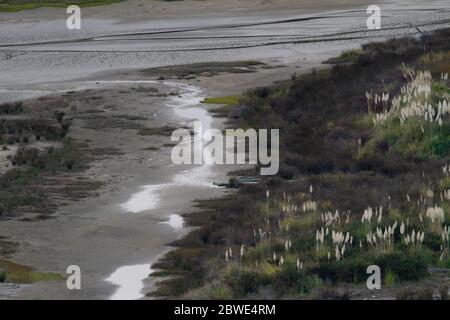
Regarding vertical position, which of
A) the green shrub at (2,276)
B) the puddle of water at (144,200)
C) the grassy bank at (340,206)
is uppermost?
the grassy bank at (340,206)

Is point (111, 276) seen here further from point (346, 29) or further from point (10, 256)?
point (346, 29)

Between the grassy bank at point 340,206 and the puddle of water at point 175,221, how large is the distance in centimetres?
24

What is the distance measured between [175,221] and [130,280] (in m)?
3.98

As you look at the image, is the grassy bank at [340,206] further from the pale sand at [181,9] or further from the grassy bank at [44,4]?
the grassy bank at [44,4]

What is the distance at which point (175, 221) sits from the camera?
19750 mm

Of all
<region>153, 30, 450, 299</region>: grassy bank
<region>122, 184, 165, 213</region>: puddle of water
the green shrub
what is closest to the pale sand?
<region>153, 30, 450, 299</region>: grassy bank

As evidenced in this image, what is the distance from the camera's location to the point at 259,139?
28109 mm

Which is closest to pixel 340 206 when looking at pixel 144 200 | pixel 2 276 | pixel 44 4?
pixel 2 276

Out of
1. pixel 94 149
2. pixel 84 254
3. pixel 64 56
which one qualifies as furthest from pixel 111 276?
pixel 64 56

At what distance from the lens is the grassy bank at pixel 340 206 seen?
1375cm

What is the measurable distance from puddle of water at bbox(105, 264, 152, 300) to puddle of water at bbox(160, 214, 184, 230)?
8.50ft

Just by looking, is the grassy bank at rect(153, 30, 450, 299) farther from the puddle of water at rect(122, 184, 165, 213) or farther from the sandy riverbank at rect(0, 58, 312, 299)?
the puddle of water at rect(122, 184, 165, 213)

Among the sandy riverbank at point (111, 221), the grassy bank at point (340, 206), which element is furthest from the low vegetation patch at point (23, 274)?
the grassy bank at point (340, 206)
